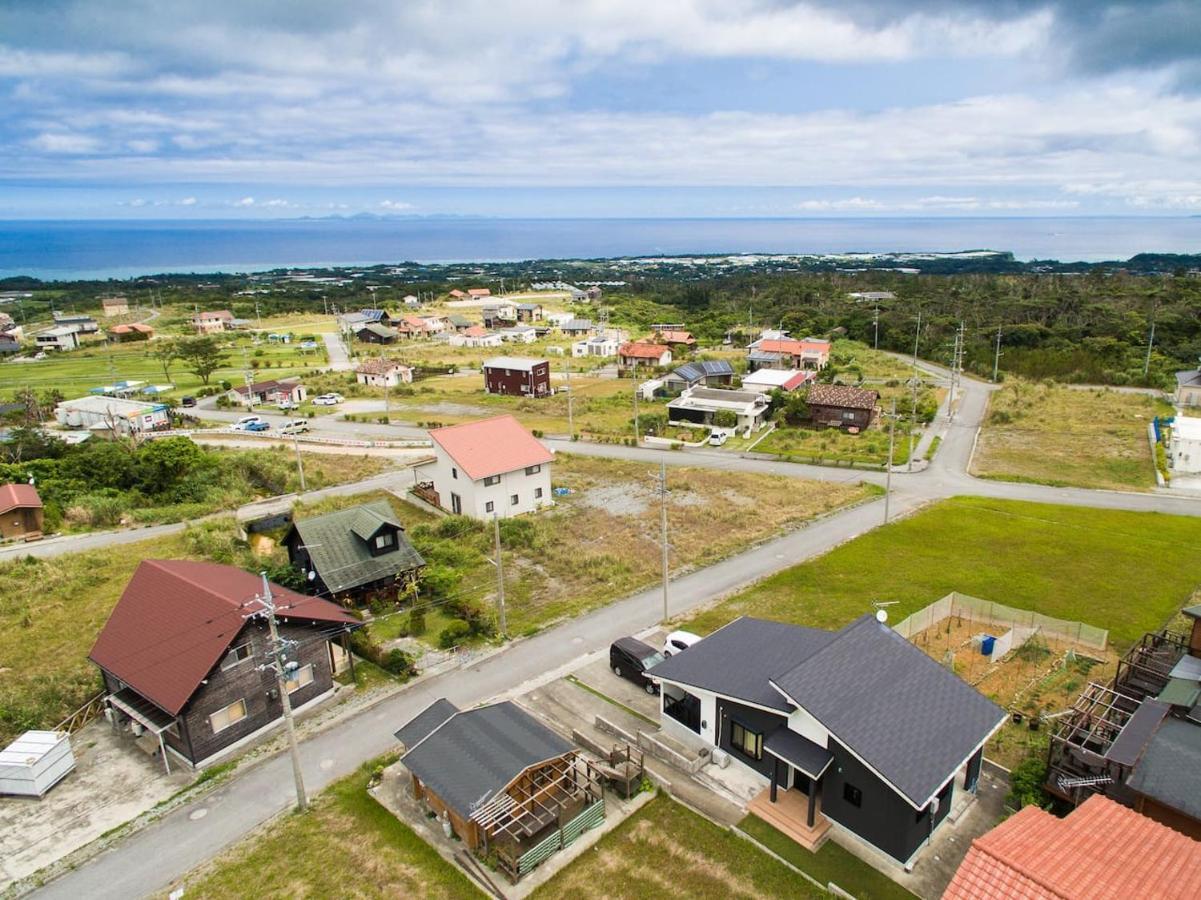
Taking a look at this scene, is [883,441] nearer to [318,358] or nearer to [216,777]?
[216,777]

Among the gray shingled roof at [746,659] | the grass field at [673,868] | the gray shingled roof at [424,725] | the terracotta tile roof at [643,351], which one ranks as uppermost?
the terracotta tile roof at [643,351]

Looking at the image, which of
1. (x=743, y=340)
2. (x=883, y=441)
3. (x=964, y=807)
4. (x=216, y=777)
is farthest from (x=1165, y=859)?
(x=743, y=340)

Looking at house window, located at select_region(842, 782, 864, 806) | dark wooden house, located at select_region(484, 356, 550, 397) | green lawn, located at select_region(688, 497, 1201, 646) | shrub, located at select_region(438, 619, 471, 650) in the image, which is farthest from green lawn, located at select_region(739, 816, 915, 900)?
dark wooden house, located at select_region(484, 356, 550, 397)

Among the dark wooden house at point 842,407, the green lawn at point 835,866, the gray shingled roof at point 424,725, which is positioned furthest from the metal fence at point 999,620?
the dark wooden house at point 842,407

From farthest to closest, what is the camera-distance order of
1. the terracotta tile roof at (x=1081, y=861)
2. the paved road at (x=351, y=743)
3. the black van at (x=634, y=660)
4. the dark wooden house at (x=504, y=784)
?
1. the black van at (x=634, y=660)
2. the paved road at (x=351, y=743)
3. the dark wooden house at (x=504, y=784)
4. the terracotta tile roof at (x=1081, y=861)

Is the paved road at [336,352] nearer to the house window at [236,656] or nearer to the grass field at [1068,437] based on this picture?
the grass field at [1068,437]

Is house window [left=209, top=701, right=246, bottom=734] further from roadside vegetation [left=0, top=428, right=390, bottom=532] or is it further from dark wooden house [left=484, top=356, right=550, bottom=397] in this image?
dark wooden house [left=484, top=356, right=550, bottom=397]

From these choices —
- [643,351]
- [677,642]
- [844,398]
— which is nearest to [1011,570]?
[677,642]
